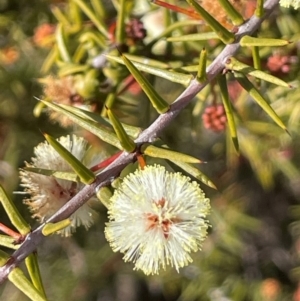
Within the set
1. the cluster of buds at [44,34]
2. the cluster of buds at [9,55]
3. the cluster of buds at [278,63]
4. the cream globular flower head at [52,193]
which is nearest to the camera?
the cream globular flower head at [52,193]

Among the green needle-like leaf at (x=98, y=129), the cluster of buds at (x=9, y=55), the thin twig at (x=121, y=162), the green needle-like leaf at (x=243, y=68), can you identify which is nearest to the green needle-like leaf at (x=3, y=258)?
the thin twig at (x=121, y=162)

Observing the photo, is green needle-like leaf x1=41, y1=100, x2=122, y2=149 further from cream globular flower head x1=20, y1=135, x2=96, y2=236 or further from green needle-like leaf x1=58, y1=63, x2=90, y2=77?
green needle-like leaf x1=58, y1=63, x2=90, y2=77

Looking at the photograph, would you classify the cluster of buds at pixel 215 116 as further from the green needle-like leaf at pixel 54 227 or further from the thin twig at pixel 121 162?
the green needle-like leaf at pixel 54 227

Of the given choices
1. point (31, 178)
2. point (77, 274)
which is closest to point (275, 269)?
point (77, 274)

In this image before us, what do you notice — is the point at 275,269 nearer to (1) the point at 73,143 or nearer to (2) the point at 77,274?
(2) the point at 77,274

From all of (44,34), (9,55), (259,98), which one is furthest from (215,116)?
(9,55)

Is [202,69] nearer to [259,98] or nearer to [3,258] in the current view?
[259,98]
